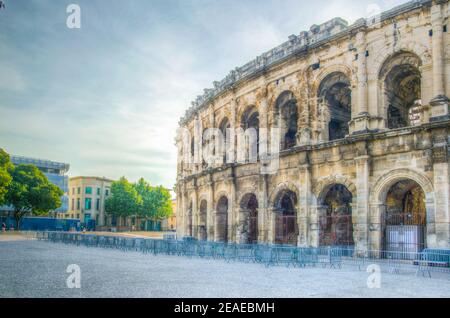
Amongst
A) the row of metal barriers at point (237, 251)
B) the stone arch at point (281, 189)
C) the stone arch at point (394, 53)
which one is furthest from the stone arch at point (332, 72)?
the row of metal barriers at point (237, 251)

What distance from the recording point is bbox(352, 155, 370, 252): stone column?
1897 cm

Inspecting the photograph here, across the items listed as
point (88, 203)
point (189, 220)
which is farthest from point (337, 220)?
point (88, 203)

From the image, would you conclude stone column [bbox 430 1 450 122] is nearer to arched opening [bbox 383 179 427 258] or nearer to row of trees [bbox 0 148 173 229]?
arched opening [bbox 383 179 427 258]

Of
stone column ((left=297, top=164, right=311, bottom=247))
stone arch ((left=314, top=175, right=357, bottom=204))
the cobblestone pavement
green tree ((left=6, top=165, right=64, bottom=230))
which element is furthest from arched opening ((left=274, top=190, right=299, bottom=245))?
green tree ((left=6, top=165, right=64, bottom=230))

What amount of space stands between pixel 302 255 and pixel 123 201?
56368 millimetres

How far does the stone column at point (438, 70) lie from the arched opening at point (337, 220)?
569 cm

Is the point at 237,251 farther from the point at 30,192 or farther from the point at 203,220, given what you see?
the point at 30,192

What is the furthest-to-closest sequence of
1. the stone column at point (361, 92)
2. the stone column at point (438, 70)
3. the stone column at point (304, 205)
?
1. the stone column at point (304, 205)
2. the stone column at point (361, 92)
3. the stone column at point (438, 70)

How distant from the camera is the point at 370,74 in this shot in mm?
20000

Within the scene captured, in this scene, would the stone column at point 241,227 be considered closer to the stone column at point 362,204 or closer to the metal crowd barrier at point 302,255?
the metal crowd barrier at point 302,255

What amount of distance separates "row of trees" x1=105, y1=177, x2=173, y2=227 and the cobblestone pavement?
179 feet

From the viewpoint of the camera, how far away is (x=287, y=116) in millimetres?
25312

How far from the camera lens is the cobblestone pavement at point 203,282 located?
9.45 metres
